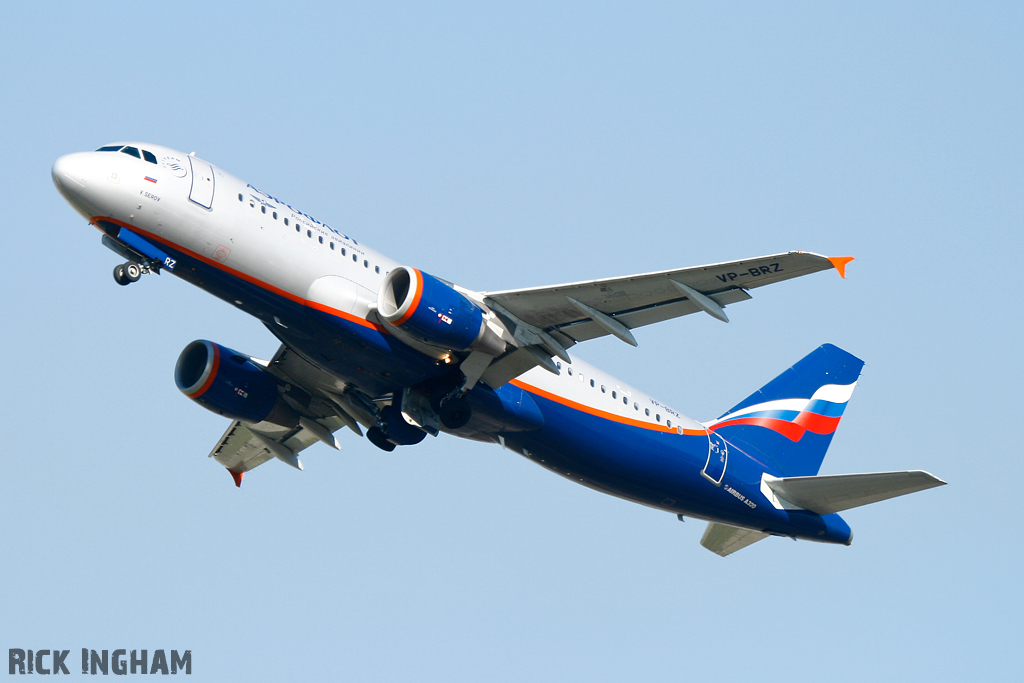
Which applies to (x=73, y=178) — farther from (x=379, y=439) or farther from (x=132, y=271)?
(x=379, y=439)

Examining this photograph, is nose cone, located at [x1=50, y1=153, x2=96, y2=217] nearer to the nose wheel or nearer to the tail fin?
the nose wheel

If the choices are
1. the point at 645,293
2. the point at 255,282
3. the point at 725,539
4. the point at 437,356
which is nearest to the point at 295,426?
the point at 437,356

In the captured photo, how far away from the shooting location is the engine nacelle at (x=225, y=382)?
1158 inches

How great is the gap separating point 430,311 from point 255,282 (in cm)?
380

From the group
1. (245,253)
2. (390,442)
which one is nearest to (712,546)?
(390,442)

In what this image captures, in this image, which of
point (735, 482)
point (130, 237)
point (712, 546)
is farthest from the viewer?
point (712, 546)

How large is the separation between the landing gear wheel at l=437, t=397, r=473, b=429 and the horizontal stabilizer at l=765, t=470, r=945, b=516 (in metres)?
9.19

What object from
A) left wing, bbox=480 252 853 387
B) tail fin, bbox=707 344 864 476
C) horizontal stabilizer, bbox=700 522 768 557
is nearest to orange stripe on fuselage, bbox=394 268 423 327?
left wing, bbox=480 252 853 387

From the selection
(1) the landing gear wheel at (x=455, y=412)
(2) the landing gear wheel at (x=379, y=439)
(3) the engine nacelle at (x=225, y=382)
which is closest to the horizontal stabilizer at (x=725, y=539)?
(2) the landing gear wheel at (x=379, y=439)

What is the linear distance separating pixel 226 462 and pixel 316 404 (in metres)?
5.34

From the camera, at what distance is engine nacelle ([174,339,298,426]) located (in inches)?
1158

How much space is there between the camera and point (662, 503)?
30.8 m

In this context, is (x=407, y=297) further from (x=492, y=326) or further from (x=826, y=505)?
(x=826, y=505)

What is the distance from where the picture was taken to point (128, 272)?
24.7 m
